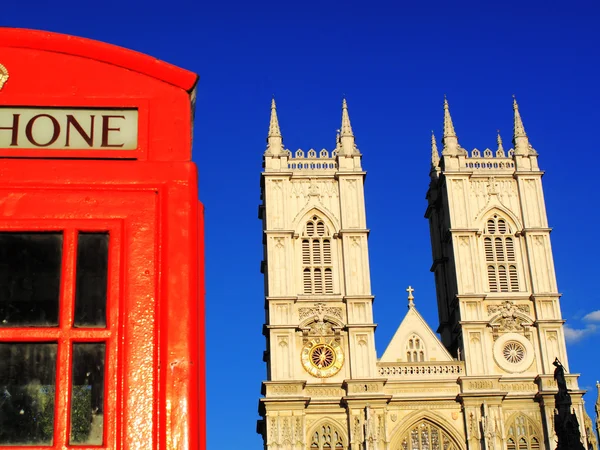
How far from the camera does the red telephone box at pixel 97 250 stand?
3006 millimetres

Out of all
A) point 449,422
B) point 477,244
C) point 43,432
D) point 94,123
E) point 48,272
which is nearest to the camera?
point 43,432

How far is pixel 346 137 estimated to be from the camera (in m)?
36.7

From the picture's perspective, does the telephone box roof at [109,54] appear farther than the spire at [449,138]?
No

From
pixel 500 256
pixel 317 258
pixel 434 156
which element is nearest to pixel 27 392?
pixel 317 258

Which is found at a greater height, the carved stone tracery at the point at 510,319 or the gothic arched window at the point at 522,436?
the carved stone tracery at the point at 510,319

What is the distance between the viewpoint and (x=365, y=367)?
3300 centimetres

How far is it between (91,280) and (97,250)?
12cm

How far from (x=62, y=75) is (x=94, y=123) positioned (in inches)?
11.3

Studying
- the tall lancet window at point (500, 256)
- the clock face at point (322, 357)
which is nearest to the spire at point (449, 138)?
the tall lancet window at point (500, 256)

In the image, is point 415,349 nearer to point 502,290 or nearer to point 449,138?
point 502,290

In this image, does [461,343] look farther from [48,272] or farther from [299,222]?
[48,272]

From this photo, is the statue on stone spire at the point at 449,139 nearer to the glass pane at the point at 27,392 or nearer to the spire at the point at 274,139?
the spire at the point at 274,139

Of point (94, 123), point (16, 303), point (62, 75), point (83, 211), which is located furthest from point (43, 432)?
point (62, 75)

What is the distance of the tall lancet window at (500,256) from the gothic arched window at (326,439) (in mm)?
7777
